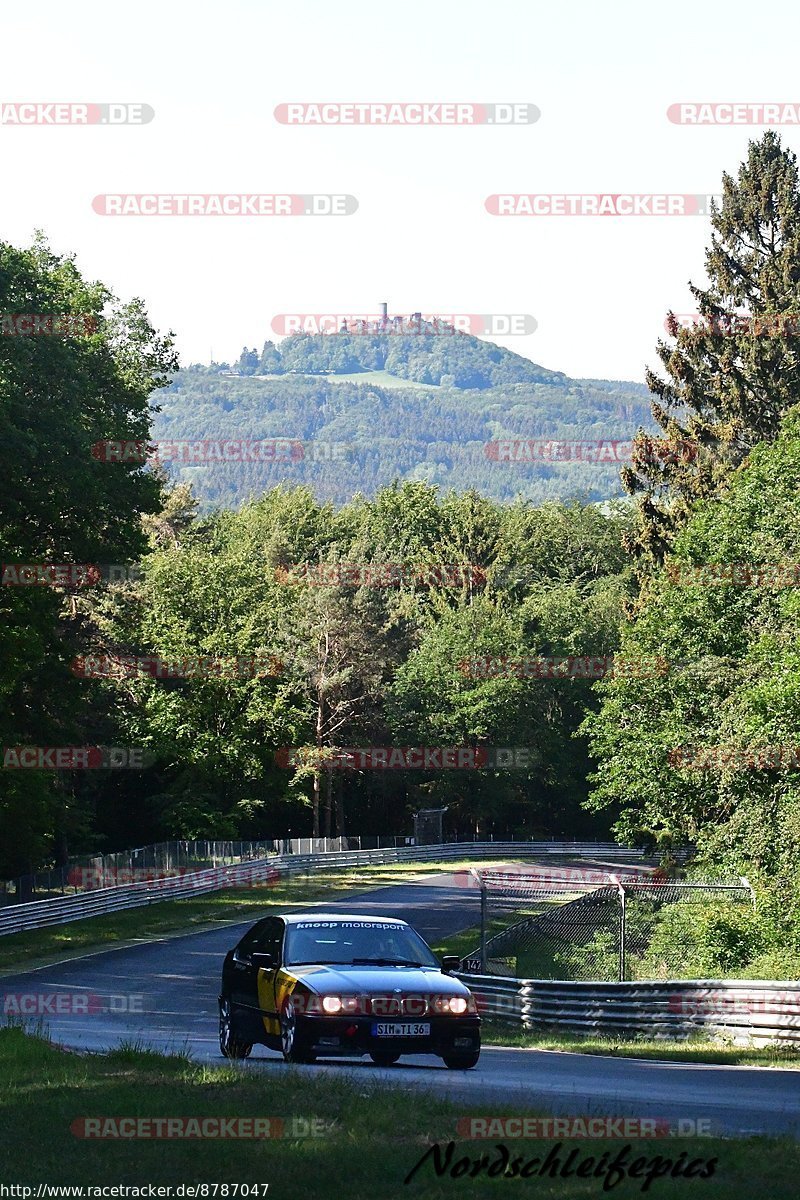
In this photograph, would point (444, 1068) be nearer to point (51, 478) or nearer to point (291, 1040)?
point (291, 1040)

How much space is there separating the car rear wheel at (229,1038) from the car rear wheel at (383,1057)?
65.0 inches

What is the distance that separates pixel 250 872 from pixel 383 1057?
47.7 metres

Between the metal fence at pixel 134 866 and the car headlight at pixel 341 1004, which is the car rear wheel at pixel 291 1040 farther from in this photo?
the metal fence at pixel 134 866

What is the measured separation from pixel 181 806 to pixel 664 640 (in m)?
33.5

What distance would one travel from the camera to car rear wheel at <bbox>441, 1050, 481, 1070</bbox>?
1431cm

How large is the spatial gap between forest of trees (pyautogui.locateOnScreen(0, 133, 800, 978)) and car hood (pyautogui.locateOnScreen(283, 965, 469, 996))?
15.0m

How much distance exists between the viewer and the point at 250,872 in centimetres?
6134

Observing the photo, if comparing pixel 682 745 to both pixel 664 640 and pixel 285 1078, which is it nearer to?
pixel 664 640

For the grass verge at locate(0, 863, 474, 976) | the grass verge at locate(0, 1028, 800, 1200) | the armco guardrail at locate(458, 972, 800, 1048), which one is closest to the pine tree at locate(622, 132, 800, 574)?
the grass verge at locate(0, 863, 474, 976)

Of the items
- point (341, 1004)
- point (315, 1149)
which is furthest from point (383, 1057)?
point (315, 1149)

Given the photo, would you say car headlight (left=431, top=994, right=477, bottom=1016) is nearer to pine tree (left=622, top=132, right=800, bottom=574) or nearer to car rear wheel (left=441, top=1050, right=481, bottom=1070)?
car rear wheel (left=441, top=1050, right=481, bottom=1070)

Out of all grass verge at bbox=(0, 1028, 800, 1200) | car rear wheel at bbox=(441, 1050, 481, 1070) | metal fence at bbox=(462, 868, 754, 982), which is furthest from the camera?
metal fence at bbox=(462, 868, 754, 982)

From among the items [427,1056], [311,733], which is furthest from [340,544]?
[427,1056]

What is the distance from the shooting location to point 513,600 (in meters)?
99.1
